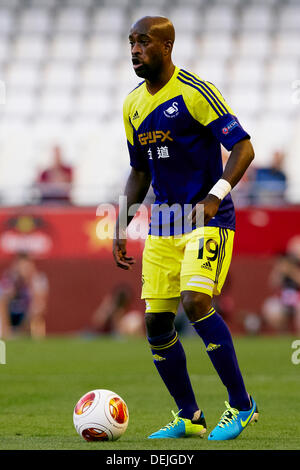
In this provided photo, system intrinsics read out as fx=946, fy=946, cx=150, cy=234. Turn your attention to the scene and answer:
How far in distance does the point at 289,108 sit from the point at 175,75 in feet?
51.4

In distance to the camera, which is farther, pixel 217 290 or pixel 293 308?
pixel 293 308

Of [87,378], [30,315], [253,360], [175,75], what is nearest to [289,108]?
[30,315]

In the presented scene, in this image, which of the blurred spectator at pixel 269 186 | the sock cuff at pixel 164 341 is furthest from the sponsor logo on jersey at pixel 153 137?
the blurred spectator at pixel 269 186

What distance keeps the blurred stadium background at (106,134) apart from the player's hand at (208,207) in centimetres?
1086

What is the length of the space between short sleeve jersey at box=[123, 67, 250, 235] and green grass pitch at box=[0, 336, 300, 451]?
128 centimetres

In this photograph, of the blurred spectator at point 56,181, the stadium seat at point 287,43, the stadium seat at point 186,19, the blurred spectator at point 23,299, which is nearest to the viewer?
the blurred spectator at point 56,181

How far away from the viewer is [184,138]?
5391 millimetres

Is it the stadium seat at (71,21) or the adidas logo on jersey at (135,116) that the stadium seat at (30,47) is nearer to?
the stadium seat at (71,21)

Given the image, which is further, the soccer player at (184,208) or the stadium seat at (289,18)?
the stadium seat at (289,18)

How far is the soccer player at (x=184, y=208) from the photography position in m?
5.21

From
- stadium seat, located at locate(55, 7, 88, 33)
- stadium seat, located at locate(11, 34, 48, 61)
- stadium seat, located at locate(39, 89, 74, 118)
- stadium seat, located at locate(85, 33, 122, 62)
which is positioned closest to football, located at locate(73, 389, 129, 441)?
stadium seat, located at locate(39, 89, 74, 118)

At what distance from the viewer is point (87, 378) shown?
31.6 ft
